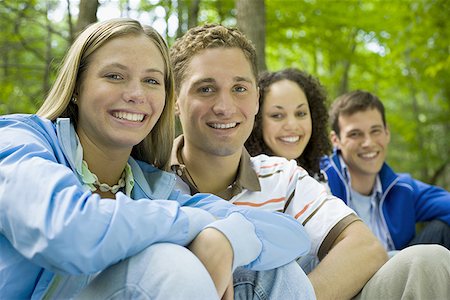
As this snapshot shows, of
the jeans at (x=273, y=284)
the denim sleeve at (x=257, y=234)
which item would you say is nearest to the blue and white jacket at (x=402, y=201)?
the denim sleeve at (x=257, y=234)

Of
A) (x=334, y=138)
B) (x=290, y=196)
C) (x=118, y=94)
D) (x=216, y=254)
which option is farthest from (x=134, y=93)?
(x=334, y=138)

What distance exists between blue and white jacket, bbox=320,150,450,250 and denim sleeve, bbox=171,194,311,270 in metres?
1.87

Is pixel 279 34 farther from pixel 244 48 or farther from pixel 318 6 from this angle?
pixel 244 48

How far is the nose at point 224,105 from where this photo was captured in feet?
8.71

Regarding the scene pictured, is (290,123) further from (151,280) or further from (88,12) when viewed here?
(151,280)

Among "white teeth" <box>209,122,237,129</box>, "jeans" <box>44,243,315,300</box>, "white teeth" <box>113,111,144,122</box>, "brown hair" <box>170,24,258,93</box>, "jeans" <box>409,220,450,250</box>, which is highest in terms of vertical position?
"brown hair" <box>170,24,258,93</box>

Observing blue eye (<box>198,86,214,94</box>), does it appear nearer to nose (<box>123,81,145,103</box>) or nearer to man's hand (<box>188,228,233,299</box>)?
nose (<box>123,81,145,103</box>)

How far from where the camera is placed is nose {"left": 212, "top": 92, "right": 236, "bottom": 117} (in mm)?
2656

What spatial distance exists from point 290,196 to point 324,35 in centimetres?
524

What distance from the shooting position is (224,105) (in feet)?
8.73

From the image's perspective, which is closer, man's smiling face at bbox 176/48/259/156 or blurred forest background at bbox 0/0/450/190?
man's smiling face at bbox 176/48/259/156

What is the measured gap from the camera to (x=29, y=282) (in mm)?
1738

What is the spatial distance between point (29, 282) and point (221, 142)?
1.19 meters

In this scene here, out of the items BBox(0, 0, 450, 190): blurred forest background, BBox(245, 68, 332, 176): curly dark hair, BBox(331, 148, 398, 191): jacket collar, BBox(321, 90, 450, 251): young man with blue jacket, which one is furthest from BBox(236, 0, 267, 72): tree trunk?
BBox(331, 148, 398, 191): jacket collar
